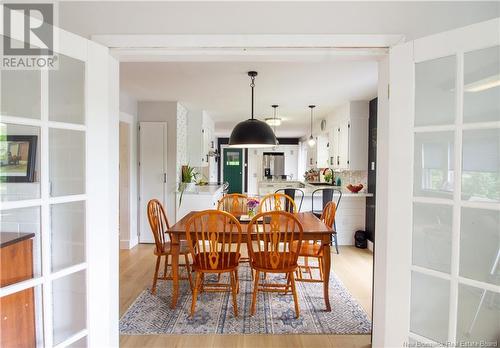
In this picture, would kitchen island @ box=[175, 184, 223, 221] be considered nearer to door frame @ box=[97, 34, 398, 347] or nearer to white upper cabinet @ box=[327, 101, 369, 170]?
white upper cabinet @ box=[327, 101, 369, 170]

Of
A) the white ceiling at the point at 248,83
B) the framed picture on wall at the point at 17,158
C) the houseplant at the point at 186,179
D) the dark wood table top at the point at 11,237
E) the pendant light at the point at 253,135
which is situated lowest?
the dark wood table top at the point at 11,237

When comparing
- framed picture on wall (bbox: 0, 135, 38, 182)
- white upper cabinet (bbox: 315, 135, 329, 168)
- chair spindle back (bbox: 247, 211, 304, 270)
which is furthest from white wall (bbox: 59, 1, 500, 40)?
white upper cabinet (bbox: 315, 135, 329, 168)

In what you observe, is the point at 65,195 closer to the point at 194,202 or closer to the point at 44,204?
the point at 44,204

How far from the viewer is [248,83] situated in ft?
12.6

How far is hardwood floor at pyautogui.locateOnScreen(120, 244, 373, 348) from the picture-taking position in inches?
87.7

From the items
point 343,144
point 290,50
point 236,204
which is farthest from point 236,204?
point 290,50

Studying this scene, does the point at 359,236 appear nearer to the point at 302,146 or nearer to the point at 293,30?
the point at 293,30

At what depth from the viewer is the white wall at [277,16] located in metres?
1.65

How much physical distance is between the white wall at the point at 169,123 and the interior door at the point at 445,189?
3.72 m

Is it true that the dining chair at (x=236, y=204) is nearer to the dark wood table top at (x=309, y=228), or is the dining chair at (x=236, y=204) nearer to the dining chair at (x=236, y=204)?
the dining chair at (x=236, y=204)

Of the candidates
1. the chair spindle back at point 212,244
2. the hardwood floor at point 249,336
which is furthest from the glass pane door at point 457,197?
the chair spindle back at point 212,244

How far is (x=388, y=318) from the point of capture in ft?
5.40

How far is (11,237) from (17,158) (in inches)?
14.4

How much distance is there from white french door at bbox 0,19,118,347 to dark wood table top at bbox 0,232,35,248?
0.06 ft
